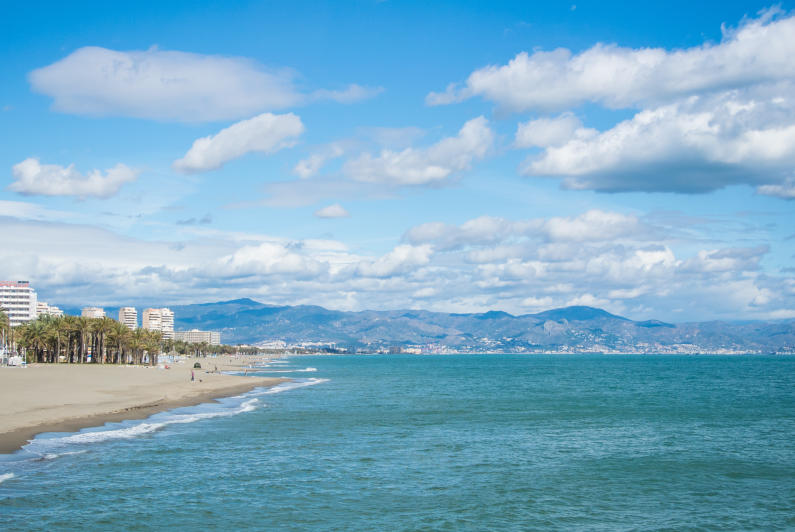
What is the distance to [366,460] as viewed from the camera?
32.8m

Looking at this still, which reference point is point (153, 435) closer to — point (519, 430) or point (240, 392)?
point (519, 430)

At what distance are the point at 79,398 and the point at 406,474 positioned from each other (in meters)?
37.3

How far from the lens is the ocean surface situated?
2248 centimetres

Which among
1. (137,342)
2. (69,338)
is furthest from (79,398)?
(137,342)

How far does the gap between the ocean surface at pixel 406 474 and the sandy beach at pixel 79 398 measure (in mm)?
2962

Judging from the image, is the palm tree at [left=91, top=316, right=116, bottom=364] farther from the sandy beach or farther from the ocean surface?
the ocean surface

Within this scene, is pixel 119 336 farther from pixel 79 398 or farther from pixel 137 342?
pixel 79 398

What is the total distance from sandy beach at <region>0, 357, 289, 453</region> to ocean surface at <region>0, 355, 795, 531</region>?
117 inches

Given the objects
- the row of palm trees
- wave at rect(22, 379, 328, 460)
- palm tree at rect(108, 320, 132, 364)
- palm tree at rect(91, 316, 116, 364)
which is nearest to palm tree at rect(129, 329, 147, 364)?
the row of palm trees

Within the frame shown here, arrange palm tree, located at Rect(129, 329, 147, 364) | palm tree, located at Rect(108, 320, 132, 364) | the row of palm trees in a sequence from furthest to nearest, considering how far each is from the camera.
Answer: palm tree, located at Rect(129, 329, 147, 364) → palm tree, located at Rect(108, 320, 132, 364) → the row of palm trees

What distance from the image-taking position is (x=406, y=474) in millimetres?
29453

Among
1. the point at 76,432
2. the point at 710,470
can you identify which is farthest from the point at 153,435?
the point at 710,470

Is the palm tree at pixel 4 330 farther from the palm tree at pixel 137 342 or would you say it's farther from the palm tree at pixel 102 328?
the palm tree at pixel 137 342

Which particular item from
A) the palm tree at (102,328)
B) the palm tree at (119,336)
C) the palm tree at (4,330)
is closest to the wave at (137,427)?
the palm tree at (102,328)
